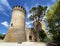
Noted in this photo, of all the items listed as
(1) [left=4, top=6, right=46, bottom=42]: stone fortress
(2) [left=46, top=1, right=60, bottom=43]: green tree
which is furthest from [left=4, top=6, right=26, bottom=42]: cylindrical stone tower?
(2) [left=46, top=1, right=60, bottom=43]: green tree

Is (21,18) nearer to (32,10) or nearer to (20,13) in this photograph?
(20,13)

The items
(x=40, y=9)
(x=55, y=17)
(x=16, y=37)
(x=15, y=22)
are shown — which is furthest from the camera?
(x=40, y=9)

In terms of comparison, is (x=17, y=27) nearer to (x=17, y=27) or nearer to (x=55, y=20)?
(x=17, y=27)

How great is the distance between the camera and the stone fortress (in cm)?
2367

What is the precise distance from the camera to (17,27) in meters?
24.7

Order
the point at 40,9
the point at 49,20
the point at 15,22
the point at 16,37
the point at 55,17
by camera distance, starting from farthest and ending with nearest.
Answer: the point at 40,9, the point at 15,22, the point at 16,37, the point at 49,20, the point at 55,17

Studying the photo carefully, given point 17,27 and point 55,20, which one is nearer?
point 55,20

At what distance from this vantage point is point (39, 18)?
28797 millimetres

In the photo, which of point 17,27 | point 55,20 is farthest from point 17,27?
point 55,20

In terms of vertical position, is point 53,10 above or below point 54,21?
Answer: above

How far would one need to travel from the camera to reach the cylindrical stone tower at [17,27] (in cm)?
2365

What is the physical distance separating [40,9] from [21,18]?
5.48 meters

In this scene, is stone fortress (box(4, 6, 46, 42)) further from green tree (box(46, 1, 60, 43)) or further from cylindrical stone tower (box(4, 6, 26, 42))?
green tree (box(46, 1, 60, 43))

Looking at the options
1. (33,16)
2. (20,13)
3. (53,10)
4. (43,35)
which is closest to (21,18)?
(20,13)
